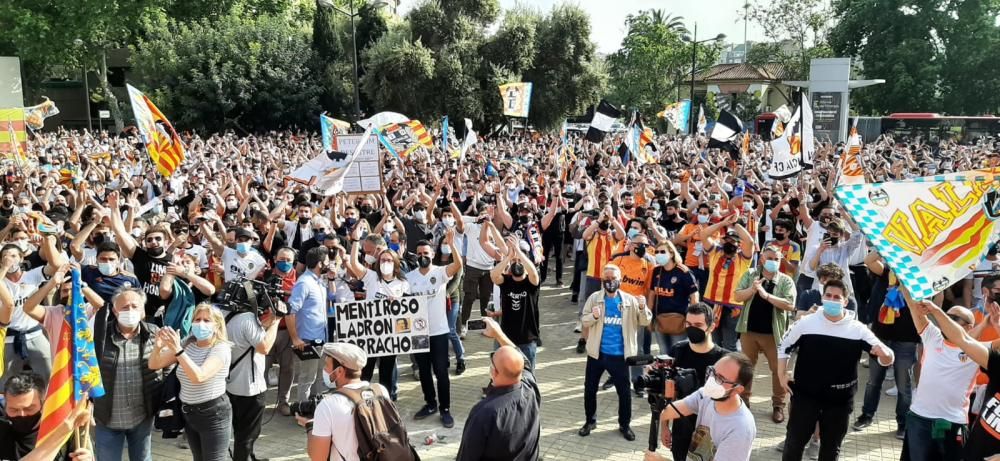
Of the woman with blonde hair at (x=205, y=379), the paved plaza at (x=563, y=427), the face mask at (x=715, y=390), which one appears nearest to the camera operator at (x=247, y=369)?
the woman with blonde hair at (x=205, y=379)

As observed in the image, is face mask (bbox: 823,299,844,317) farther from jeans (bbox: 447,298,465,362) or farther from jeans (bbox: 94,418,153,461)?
jeans (bbox: 94,418,153,461)

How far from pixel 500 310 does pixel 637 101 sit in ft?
135

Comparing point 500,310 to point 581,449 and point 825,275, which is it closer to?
point 581,449

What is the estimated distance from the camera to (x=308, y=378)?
7.53 metres

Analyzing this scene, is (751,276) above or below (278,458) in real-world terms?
above

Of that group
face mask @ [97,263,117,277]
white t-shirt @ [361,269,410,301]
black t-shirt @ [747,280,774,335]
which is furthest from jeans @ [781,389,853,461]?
face mask @ [97,263,117,277]

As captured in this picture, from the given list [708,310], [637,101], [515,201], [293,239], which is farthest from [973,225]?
[637,101]

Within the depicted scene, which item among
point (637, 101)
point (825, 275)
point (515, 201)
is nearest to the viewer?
point (825, 275)

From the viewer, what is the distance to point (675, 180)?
52.5ft

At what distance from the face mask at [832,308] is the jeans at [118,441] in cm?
483

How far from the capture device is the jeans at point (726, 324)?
819cm

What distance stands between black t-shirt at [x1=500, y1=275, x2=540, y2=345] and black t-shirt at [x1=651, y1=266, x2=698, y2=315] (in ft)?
4.64

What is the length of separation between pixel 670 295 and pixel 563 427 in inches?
69.7

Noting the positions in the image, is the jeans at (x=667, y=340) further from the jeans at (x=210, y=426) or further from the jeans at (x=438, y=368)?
the jeans at (x=210, y=426)
